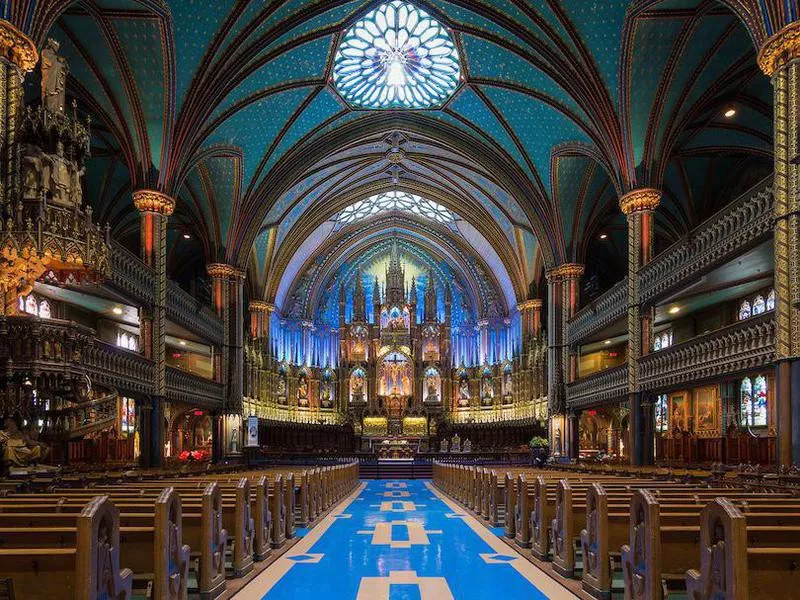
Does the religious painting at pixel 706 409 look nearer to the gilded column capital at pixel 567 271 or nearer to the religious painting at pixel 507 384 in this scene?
the gilded column capital at pixel 567 271

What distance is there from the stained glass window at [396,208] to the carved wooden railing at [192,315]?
14508 millimetres

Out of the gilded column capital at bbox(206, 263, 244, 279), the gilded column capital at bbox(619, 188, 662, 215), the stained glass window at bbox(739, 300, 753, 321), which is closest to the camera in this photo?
the gilded column capital at bbox(619, 188, 662, 215)

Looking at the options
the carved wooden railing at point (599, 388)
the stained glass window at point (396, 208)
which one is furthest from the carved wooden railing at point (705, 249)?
the stained glass window at point (396, 208)

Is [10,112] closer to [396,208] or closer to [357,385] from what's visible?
[396,208]

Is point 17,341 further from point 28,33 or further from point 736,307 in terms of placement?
point 736,307

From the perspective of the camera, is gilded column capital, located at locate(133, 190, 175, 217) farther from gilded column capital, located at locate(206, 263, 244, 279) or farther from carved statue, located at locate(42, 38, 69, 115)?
carved statue, located at locate(42, 38, 69, 115)

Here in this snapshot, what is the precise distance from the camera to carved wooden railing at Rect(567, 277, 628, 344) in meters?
26.9

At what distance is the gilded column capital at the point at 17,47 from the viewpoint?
14695mm

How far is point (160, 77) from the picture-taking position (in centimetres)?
2323

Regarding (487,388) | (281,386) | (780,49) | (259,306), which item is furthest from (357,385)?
(780,49)

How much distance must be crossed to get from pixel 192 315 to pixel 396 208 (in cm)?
2030

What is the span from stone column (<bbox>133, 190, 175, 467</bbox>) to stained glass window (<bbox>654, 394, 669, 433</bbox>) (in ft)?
68.8

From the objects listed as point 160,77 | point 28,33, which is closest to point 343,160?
point 160,77

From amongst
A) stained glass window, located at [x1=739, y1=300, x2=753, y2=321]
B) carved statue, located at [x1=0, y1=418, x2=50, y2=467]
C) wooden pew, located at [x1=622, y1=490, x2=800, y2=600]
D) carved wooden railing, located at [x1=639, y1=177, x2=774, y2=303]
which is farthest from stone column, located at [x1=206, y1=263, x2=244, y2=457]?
wooden pew, located at [x1=622, y1=490, x2=800, y2=600]
